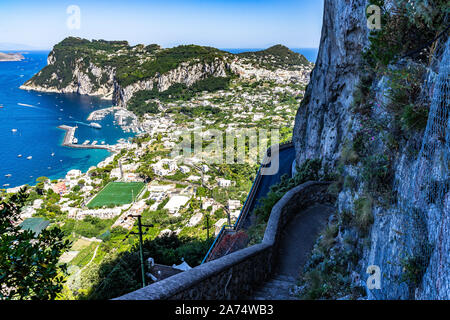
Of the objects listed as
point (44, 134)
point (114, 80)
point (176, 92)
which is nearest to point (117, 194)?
point (44, 134)

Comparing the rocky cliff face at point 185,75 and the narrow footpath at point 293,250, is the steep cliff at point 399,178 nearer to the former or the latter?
the narrow footpath at point 293,250

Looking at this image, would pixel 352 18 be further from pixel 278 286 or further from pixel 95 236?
pixel 95 236

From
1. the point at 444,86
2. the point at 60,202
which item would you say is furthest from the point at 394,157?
the point at 60,202

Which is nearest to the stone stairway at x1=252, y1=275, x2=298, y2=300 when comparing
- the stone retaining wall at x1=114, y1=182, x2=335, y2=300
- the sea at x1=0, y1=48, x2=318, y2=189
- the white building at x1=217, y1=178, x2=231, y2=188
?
the stone retaining wall at x1=114, y1=182, x2=335, y2=300

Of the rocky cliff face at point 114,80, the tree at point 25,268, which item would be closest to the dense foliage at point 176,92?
the rocky cliff face at point 114,80

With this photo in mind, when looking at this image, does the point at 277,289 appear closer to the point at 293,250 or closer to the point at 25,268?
the point at 293,250
